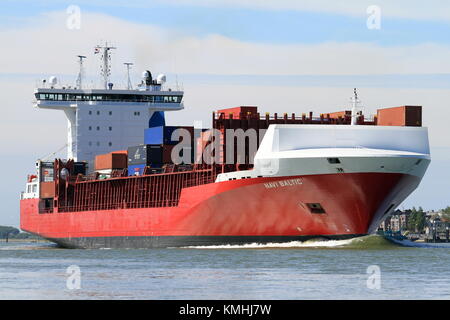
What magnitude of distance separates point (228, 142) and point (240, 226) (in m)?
4.78

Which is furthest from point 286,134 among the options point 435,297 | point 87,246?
point 87,246

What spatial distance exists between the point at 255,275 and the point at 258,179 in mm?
16310

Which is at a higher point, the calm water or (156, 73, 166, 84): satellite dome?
(156, 73, 166, 84): satellite dome

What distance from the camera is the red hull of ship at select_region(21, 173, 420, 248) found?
50.9 metres

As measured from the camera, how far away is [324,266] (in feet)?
134

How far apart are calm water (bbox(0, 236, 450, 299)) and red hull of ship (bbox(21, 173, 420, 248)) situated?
0.97 m

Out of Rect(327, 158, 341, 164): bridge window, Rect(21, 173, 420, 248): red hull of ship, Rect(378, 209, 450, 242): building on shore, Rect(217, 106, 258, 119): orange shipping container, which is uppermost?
Rect(217, 106, 258, 119): orange shipping container

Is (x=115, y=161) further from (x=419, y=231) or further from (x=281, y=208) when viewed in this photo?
(x=419, y=231)

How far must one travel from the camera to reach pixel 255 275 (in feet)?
121

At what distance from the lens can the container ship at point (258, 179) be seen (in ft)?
167

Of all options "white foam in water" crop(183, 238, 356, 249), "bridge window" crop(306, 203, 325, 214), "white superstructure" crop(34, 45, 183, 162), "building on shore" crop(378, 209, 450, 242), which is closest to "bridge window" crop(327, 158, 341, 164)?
"bridge window" crop(306, 203, 325, 214)

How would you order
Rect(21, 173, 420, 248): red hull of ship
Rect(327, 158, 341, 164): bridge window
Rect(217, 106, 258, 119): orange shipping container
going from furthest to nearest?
Rect(217, 106, 258, 119): orange shipping container, Rect(21, 173, 420, 248): red hull of ship, Rect(327, 158, 341, 164): bridge window

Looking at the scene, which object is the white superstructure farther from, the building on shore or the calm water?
the building on shore

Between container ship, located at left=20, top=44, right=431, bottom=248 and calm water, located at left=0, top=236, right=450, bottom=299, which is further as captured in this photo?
container ship, located at left=20, top=44, right=431, bottom=248
